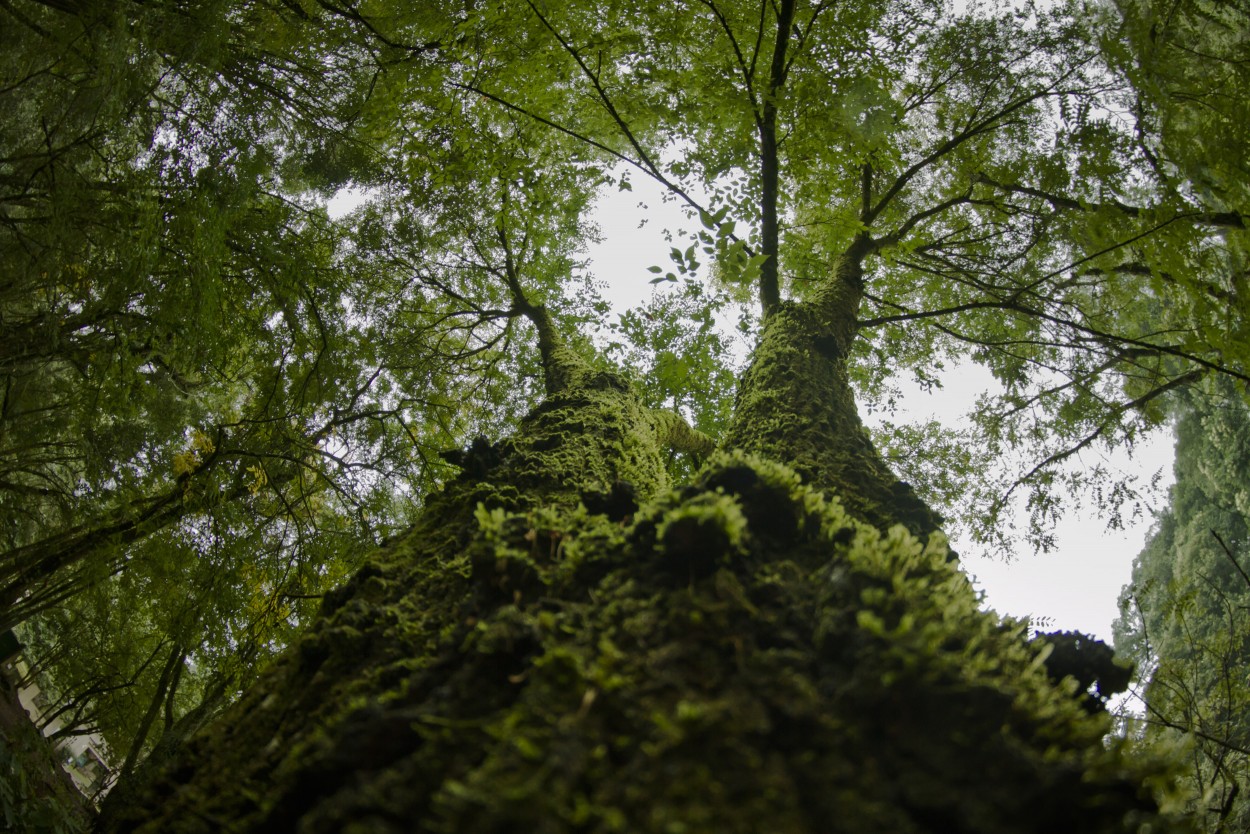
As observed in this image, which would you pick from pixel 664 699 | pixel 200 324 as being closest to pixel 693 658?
pixel 664 699

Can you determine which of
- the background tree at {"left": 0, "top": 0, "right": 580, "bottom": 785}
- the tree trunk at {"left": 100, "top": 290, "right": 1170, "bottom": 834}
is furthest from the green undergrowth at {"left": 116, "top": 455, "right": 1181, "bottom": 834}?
the background tree at {"left": 0, "top": 0, "right": 580, "bottom": 785}

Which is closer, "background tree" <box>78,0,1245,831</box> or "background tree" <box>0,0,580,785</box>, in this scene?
"background tree" <box>78,0,1245,831</box>

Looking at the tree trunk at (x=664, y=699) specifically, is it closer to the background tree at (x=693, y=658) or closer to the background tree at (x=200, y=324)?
the background tree at (x=693, y=658)

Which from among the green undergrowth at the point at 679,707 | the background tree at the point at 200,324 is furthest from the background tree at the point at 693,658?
the background tree at the point at 200,324

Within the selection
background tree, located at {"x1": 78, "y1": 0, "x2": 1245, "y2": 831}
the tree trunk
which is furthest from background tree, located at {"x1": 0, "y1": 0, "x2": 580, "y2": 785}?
the tree trunk

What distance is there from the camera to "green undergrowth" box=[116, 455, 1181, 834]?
0.72m

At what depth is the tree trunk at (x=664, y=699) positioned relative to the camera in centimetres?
72

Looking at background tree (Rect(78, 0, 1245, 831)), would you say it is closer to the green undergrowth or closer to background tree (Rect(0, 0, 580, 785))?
the green undergrowth

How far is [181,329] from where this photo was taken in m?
3.73

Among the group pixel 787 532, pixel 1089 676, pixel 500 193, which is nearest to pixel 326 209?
pixel 500 193

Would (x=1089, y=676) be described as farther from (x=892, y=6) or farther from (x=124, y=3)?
(x=892, y=6)

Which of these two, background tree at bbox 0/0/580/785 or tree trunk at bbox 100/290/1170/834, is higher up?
background tree at bbox 0/0/580/785

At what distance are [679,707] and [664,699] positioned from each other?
0.06m

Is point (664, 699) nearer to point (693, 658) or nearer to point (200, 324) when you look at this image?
point (693, 658)
